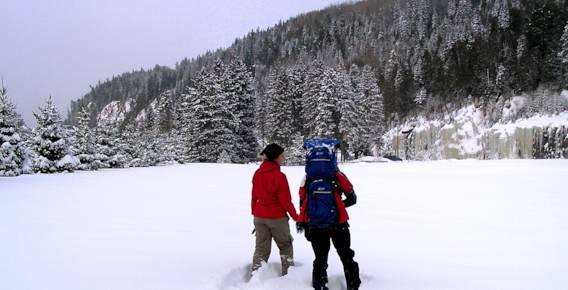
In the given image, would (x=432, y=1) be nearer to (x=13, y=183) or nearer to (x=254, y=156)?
(x=254, y=156)

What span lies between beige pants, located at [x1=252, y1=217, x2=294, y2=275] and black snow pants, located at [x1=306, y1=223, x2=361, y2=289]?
63cm

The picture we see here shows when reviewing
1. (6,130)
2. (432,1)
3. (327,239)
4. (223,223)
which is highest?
(432,1)

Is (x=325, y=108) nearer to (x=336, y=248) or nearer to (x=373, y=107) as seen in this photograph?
(x=373, y=107)

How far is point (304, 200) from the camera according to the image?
197 inches

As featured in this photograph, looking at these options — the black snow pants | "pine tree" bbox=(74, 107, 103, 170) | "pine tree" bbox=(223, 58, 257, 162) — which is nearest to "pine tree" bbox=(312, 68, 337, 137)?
"pine tree" bbox=(223, 58, 257, 162)

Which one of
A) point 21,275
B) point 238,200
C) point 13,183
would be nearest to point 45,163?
point 13,183

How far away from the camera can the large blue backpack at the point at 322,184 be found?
4.81 meters

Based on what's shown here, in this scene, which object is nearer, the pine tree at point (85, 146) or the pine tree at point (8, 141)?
the pine tree at point (8, 141)

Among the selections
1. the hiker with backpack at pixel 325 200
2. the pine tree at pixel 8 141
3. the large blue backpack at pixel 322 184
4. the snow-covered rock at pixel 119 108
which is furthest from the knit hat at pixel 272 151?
the snow-covered rock at pixel 119 108

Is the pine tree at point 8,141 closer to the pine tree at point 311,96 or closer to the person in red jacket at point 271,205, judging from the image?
the person in red jacket at point 271,205

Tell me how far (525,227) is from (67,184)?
1783cm

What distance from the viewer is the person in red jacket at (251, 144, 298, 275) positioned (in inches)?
214

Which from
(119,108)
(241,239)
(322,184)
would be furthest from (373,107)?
(119,108)

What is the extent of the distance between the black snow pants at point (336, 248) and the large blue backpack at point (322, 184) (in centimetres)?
14
